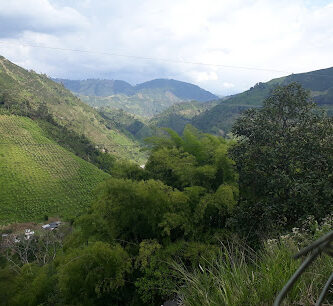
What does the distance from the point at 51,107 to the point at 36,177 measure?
43.0 metres

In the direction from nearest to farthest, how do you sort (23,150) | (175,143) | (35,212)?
(175,143) → (35,212) → (23,150)

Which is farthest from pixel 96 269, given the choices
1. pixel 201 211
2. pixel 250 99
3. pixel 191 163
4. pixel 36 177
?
pixel 250 99

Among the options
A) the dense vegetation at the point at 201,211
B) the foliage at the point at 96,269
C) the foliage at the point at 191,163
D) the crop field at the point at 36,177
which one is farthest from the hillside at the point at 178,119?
the foliage at the point at 96,269

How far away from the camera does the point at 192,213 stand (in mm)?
6480

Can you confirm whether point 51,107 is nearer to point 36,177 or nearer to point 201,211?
point 36,177

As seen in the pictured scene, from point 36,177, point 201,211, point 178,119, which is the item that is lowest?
point 36,177

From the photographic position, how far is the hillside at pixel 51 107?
5511 cm

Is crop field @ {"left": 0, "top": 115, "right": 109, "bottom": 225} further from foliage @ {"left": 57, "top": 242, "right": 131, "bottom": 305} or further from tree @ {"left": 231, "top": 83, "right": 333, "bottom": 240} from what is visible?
tree @ {"left": 231, "top": 83, "right": 333, "bottom": 240}

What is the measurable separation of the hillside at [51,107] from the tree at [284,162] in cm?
5536

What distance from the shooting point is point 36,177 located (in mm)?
37094

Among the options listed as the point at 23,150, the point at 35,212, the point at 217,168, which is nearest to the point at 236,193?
the point at 217,168

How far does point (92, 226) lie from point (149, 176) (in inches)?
93.8

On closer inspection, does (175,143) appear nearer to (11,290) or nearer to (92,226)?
(92,226)

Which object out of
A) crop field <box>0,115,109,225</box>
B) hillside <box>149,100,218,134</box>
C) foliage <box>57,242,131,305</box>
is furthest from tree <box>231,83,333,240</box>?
hillside <box>149,100,218,134</box>
